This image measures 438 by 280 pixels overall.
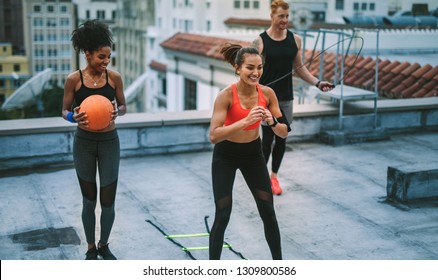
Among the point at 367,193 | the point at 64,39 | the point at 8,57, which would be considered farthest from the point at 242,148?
the point at 64,39

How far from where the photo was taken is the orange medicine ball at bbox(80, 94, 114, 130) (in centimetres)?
405

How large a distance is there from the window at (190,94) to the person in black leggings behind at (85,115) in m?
15.3

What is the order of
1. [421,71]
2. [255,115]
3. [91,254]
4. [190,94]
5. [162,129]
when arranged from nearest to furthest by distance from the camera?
1. [255,115]
2. [91,254]
3. [162,129]
4. [421,71]
5. [190,94]

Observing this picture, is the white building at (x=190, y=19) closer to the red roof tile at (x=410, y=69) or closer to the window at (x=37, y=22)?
the red roof tile at (x=410, y=69)

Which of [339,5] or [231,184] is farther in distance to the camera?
[339,5]

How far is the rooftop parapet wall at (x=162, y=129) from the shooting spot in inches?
278

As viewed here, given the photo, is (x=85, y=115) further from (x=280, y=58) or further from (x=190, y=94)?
(x=190, y=94)

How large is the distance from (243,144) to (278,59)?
2048mm

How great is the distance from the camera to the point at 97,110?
4.05 m

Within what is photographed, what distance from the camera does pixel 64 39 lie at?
103m

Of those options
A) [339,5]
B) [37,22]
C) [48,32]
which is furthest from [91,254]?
[48,32]

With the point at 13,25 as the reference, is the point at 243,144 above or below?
above

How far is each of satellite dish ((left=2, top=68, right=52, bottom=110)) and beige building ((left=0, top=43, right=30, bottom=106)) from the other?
6754 centimetres

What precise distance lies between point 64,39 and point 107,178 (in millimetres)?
103277
